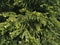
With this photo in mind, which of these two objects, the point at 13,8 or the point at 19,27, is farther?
the point at 13,8

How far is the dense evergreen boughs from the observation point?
242 centimetres

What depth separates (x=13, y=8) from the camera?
8.95 feet

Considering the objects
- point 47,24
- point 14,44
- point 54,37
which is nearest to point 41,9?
point 47,24

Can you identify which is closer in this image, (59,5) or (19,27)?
(19,27)

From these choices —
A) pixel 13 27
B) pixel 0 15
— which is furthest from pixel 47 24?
pixel 0 15

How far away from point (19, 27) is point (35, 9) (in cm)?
40

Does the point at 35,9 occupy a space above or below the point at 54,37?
above

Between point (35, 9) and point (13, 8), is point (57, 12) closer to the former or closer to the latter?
point (35, 9)

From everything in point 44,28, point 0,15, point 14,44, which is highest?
point 0,15

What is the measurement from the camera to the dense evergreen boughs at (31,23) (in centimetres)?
242

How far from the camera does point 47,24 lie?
2.53 meters

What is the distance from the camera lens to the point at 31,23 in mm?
2494

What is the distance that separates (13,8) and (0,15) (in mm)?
250

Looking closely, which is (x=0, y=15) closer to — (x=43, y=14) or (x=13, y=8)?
(x=13, y=8)
